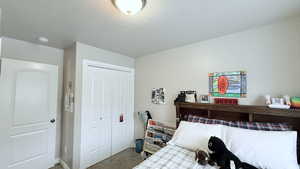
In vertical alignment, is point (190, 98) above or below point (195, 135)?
above

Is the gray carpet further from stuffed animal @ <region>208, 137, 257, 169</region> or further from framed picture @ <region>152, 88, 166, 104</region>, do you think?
stuffed animal @ <region>208, 137, 257, 169</region>

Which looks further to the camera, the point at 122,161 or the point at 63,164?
the point at 122,161

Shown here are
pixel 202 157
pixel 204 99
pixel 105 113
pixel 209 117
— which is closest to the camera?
pixel 202 157

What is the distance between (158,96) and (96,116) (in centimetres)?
137

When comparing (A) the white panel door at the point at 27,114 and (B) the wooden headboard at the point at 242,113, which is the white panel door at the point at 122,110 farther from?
(B) the wooden headboard at the point at 242,113

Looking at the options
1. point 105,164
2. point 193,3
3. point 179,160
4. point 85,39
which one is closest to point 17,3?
point 85,39

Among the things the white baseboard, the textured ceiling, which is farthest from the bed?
the white baseboard

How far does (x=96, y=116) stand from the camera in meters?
2.55

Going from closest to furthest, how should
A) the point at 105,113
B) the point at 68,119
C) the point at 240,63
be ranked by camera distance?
the point at 240,63, the point at 68,119, the point at 105,113

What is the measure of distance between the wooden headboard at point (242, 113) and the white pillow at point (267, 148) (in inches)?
11.1

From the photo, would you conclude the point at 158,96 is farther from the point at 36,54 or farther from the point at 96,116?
the point at 36,54

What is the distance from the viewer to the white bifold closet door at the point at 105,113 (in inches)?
94.2

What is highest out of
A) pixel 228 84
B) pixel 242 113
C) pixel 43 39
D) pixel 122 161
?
pixel 43 39

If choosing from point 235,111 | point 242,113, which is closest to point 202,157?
point 235,111
